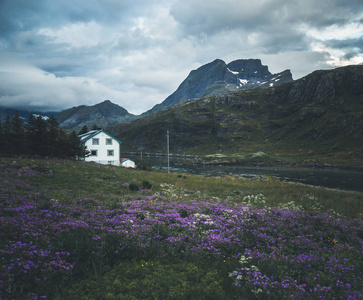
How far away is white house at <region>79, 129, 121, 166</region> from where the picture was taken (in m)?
53.5

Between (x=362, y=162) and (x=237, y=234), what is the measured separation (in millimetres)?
120813

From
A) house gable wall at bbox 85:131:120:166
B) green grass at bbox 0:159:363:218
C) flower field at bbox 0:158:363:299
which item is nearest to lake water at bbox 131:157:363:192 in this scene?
house gable wall at bbox 85:131:120:166

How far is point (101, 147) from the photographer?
181 ft

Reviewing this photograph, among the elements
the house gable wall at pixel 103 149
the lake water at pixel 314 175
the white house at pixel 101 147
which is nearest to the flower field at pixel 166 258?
the white house at pixel 101 147

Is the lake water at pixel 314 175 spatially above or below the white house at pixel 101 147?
below

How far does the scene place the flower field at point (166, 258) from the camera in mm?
4648

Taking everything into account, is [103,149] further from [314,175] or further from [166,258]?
[314,175]

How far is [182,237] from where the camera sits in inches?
293

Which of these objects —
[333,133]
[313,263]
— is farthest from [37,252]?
[333,133]

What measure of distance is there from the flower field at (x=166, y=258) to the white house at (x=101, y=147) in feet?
156

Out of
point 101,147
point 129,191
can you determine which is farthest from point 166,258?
point 101,147

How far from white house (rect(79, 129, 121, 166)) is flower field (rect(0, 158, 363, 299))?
156 ft

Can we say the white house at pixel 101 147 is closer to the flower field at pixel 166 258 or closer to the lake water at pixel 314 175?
the lake water at pixel 314 175

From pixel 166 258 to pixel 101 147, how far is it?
54.1 metres
